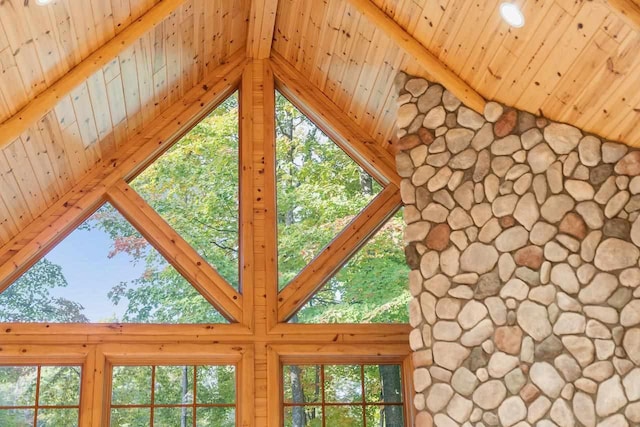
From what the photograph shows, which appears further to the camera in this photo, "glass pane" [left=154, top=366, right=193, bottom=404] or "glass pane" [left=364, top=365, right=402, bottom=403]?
"glass pane" [left=364, top=365, right=402, bottom=403]

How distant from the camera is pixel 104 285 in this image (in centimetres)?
648

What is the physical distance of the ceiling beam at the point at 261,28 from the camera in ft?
21.6

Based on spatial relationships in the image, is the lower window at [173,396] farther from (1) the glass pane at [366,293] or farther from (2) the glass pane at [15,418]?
(1) the glass pane at [366,293]

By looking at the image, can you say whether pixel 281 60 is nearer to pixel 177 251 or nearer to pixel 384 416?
pixel 177 251

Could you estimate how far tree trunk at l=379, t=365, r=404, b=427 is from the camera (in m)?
6.51

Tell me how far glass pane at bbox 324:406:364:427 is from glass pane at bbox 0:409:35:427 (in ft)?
7.44

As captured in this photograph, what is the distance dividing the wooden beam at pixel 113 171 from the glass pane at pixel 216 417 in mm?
1796

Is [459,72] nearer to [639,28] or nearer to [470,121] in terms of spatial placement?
[470,121]

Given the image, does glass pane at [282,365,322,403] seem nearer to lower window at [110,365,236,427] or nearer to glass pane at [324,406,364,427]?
glass pane at [324,406,364,427]

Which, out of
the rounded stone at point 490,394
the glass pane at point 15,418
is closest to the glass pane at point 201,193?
the glass pane at point 15,418

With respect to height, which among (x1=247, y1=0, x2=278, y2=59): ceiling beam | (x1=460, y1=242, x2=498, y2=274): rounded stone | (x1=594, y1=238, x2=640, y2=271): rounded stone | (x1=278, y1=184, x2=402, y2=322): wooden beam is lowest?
(x1=594, y1=238, x2=640, y2=271): rounded stone

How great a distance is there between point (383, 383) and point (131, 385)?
2006 mm

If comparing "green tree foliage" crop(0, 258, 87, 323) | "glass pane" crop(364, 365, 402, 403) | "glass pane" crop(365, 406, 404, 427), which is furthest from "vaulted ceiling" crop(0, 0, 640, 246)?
"glass pane" crop(365, 406, 404, 427)

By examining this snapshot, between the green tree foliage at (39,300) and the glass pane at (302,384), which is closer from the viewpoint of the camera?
the green tree foliage at (39,300)
